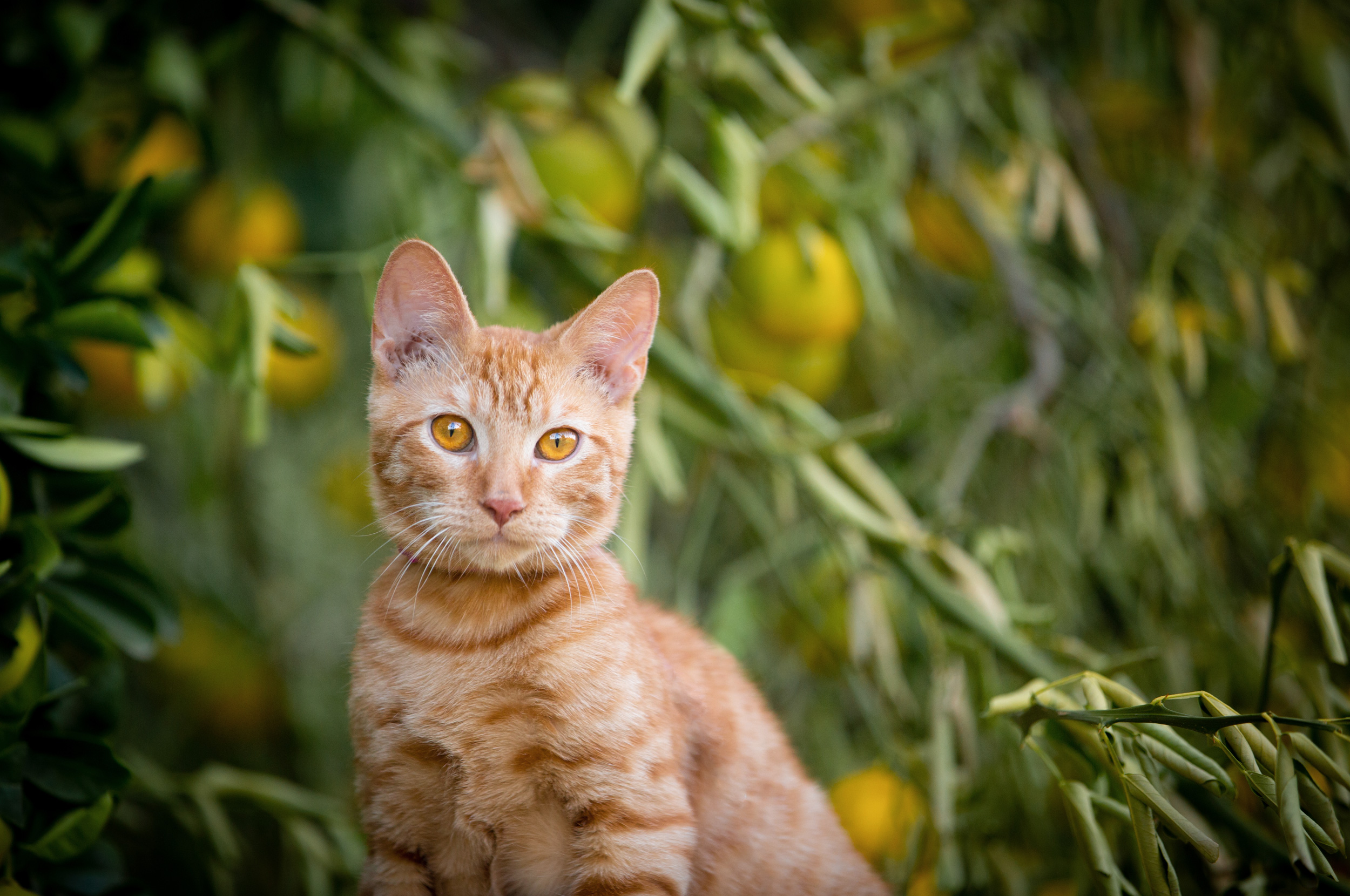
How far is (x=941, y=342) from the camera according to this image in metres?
1.28

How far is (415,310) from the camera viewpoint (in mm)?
547

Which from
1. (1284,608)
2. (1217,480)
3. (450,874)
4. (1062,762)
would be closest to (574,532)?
(450,874)

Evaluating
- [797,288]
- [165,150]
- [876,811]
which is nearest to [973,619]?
[876,811]

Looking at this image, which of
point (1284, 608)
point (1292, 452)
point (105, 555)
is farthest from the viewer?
point (1292, 452)

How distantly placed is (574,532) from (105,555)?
15.7 inches

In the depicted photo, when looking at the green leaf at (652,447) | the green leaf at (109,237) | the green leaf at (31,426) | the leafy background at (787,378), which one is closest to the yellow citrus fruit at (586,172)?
the leafy background at (787,378)

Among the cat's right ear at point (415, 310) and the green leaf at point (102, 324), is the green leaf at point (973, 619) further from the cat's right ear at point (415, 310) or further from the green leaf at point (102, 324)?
the green leaf at point (102, 324)

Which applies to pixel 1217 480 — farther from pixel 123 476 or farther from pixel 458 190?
pixel 123 476

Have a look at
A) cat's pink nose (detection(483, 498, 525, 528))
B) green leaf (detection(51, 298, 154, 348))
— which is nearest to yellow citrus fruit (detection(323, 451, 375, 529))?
green leaf (detection(51, 298, 154, 348))

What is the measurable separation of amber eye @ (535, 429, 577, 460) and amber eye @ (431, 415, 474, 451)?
0.13 feet

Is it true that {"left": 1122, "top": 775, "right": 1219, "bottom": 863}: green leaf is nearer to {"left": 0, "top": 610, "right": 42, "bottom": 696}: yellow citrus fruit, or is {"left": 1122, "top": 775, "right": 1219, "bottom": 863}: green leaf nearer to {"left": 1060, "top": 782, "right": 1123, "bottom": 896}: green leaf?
{"left": 1060, "top": 782, "right": 1123, "bottom": 896}: green leaf

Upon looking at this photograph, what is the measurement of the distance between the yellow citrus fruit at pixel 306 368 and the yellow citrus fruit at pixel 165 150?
0.19 metres

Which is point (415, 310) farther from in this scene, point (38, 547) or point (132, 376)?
point (132, 376)

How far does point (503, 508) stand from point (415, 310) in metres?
0.13
